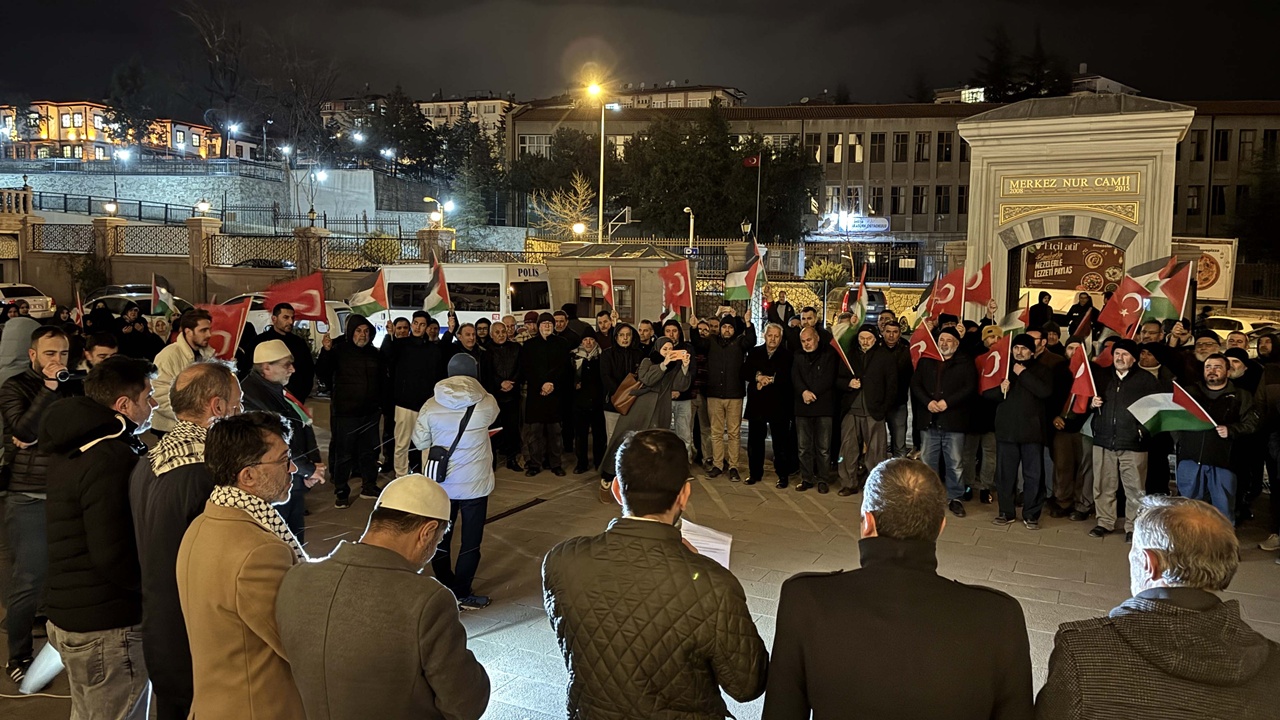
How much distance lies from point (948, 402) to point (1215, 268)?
15.2 metres

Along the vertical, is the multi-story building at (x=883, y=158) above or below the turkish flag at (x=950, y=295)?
Result: above

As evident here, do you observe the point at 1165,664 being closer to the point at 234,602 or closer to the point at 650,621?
the point at 650,621

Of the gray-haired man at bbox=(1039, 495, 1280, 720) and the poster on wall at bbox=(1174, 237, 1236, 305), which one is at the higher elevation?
the poster on wall at bbox=(1174, 237, 1236, 305)

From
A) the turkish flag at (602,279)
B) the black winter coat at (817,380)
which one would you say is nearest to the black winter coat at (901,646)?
the black winter coat at (817,380)

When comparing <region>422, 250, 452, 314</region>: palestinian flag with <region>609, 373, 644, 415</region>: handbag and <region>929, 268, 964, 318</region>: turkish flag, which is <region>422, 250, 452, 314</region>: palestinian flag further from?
<region>929, 268, 964, 318</region>: turkish flag

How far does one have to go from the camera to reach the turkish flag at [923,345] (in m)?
9.13

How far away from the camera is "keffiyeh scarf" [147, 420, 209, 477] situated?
11.6 ft

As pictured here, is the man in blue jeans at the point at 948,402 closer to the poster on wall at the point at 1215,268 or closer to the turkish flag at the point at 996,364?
the turkish flag at the point at 996,364

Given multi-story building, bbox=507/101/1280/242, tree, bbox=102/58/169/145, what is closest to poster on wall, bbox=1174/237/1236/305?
multi-story building, bbox=507/101/1280/242

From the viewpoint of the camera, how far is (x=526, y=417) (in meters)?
10.8

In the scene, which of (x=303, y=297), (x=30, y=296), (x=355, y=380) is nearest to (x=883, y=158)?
(x=30, y=296)

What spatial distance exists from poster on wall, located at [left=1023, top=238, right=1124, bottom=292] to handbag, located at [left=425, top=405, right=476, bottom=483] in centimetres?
1692

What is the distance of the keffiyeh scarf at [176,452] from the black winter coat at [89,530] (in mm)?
355

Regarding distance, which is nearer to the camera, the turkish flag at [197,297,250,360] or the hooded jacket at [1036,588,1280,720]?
the hooded jacket at [1036,588,1280,720]
